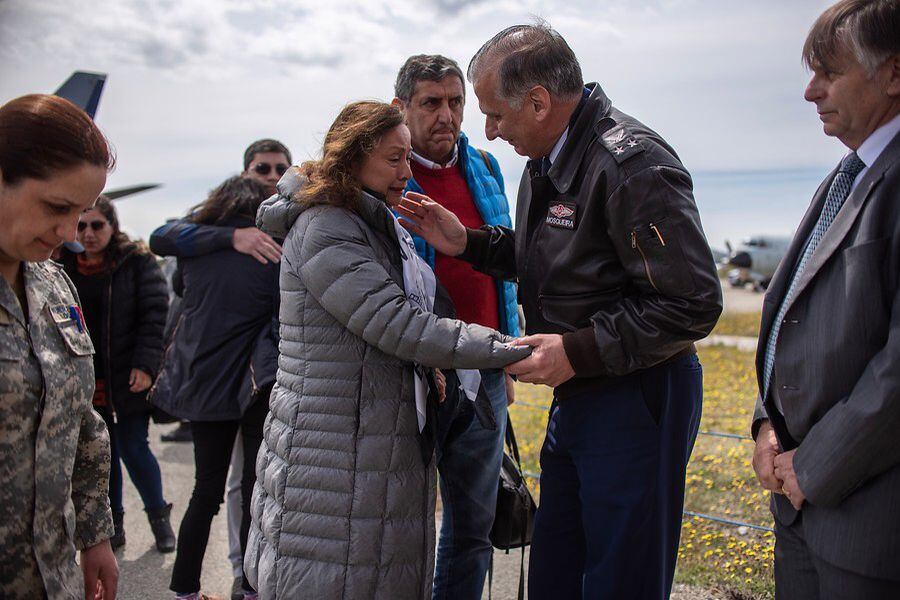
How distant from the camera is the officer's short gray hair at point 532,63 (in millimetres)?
2506

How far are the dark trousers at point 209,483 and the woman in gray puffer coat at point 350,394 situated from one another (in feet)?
3.97

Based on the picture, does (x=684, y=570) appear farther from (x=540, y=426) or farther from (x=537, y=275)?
(x=540, y=426)

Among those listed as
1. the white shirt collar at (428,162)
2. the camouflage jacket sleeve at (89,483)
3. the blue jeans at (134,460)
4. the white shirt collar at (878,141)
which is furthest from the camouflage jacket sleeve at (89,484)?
the blue jeans at (134,460)

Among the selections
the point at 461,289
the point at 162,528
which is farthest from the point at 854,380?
the point at 162,528

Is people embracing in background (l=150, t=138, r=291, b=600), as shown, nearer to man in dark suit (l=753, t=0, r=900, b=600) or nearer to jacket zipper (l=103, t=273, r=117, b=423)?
jacket zipper (l=103, t=273, r=117, b=423)

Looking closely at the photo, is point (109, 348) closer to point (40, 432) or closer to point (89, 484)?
point (89, 484)

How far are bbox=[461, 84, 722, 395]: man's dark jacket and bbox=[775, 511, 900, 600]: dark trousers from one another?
0.61 metres

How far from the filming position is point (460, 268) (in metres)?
3.30

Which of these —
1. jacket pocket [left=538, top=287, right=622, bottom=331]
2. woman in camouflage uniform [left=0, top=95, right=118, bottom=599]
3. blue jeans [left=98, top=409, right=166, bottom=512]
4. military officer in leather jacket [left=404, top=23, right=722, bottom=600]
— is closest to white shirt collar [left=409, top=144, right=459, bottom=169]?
military officer in leather jacket [left=404, top=23, right=722, bottom=600]

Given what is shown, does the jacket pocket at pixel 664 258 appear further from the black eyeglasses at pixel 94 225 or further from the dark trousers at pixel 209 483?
the black eyeglasses at pixel 94 225

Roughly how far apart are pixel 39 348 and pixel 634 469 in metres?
1.70

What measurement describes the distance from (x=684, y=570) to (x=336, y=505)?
2.50m

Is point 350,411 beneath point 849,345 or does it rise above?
beneath

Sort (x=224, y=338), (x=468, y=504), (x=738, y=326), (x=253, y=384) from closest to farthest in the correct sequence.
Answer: (x=468, y=504) → (x=253, y=384) → (x=224, y=338) → (x=738, y=326)
